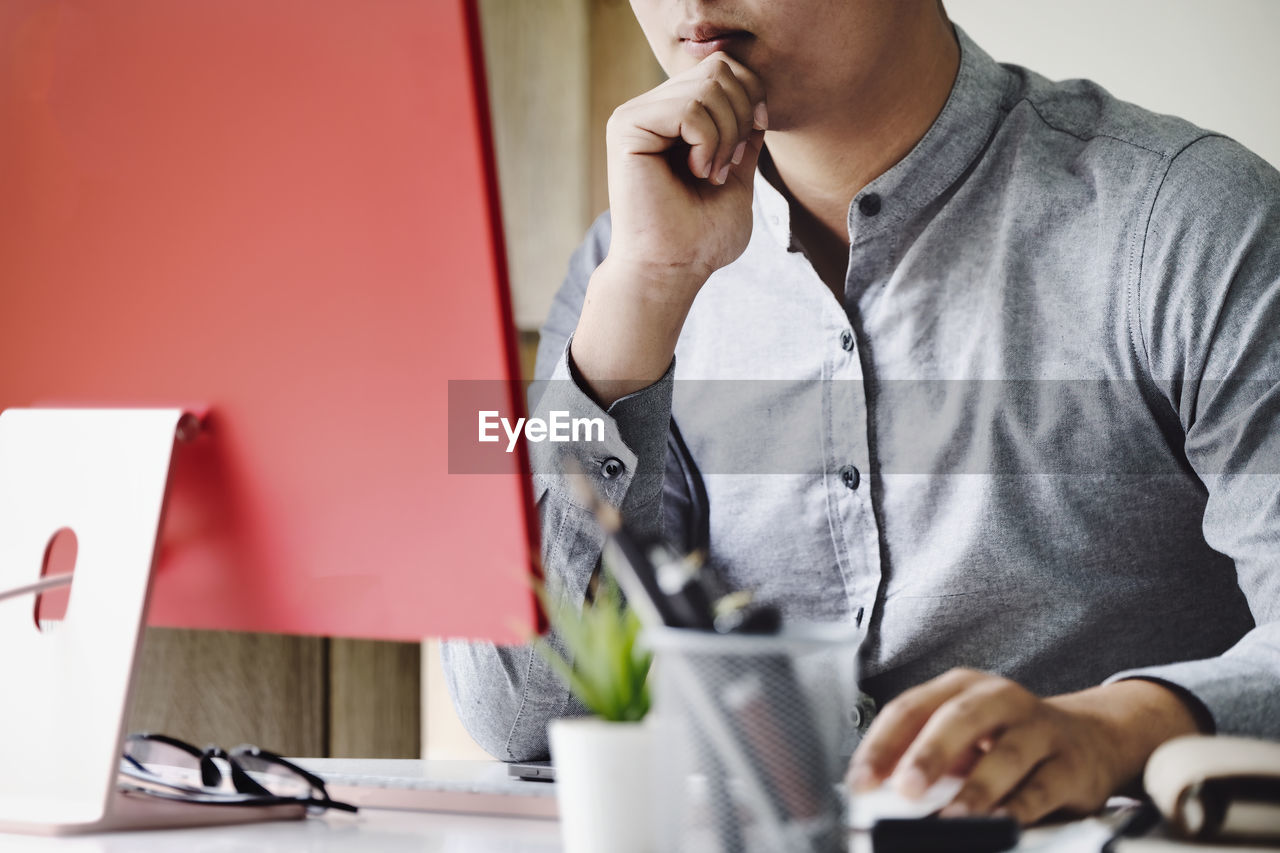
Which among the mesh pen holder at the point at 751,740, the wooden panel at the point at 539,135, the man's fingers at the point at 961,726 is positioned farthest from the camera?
the wooden panel at the point at 539,135

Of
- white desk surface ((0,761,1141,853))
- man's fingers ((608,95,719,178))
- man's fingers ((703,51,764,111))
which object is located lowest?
white desk surface ((0,761,1141,853))

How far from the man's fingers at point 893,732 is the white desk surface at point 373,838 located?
32 mm

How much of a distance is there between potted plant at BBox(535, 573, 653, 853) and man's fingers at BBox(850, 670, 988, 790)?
0.12 metres

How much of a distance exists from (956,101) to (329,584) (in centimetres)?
90

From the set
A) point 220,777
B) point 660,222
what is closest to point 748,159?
point 660,222

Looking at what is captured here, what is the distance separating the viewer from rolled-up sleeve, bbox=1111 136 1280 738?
3.12ft

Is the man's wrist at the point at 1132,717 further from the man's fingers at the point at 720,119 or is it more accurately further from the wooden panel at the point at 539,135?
the wooden panel at the point at 539,135

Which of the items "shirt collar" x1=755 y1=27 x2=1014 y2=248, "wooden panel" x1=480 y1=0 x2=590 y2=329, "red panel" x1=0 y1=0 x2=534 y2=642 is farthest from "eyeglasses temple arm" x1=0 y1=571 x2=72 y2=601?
"wooden panel" x1=480 y1=0 x2=590 y2=329

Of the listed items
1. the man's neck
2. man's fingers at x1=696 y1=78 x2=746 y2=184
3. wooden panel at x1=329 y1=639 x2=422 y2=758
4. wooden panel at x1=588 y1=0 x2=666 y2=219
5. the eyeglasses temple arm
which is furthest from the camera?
wooden panel at x1=588 y1=0 x2=666 y2=219

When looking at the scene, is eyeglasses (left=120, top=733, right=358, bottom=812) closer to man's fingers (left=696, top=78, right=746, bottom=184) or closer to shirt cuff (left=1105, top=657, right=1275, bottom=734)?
shirt cuff (left=1105, top=657, right=1275, bottom=734)

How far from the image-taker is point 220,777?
2.22ft

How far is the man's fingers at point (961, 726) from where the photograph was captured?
1.60 ft

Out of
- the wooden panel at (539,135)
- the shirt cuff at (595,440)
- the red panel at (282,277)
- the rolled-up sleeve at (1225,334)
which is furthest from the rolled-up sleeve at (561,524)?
the wooden panel at (539,135)

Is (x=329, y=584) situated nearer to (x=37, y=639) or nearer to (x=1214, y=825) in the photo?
(x=37, y=639)
